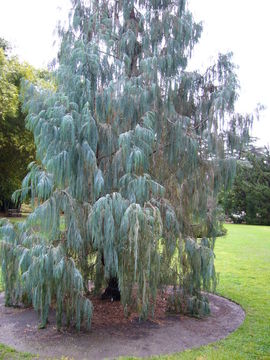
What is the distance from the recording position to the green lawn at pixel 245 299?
3.99 metres

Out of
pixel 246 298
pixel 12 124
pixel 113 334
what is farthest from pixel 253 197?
pixel 113 334

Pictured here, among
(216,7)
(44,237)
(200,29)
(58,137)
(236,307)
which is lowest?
(236,307)

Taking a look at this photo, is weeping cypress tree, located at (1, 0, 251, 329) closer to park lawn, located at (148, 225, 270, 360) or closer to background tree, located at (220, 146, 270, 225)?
park lawn, located at (148, 225, 270, 360)

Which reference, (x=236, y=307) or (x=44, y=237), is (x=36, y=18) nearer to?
(x=44, y=237)

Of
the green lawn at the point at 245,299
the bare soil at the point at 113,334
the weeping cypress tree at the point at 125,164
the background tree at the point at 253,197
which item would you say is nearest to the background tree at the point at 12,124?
the weeping cypress tree at the point at 125,164

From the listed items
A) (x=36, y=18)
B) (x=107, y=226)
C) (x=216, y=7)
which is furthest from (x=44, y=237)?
(x=216, y=7)

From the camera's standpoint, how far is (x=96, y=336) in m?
4.31

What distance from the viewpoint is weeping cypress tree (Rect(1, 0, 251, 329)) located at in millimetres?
4047

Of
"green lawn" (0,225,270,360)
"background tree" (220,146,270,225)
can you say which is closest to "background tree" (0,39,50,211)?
"green lawn" (0,225,270,360)

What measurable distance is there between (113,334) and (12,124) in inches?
428

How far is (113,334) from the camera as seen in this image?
4.41 metres

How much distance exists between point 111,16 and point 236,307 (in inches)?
211

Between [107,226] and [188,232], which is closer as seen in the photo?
[107,226]

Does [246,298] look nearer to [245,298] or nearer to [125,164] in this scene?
[245,298]
